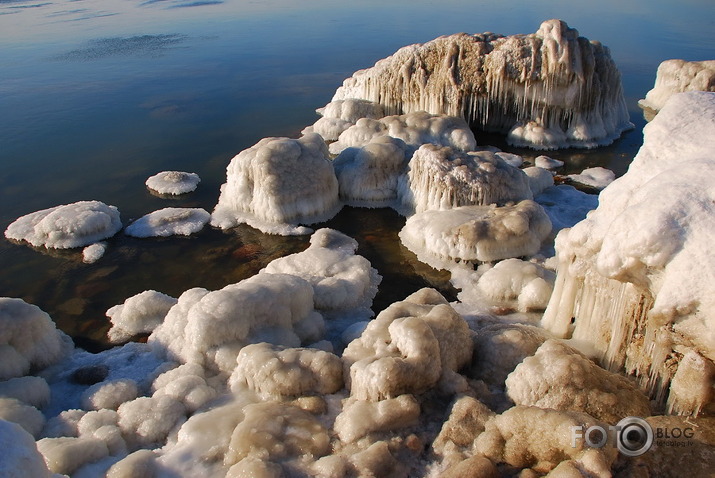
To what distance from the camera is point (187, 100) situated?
63.2 ft

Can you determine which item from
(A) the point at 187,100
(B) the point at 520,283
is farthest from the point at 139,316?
(A) the point at 187,100

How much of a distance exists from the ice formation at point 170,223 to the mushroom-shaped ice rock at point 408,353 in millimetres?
6051

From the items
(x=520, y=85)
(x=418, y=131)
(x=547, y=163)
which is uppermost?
(x=520, y=85)

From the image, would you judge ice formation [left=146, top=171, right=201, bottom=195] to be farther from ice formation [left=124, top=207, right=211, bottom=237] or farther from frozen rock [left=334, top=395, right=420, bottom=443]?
frozen rock [left=334, top=395, right=420, bottom=443]

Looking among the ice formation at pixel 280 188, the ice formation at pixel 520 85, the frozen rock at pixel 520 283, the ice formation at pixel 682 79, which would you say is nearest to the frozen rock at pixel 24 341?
the ice formation at pixel 280 188

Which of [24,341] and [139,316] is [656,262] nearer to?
[139,316]

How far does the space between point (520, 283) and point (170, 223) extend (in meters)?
6.95

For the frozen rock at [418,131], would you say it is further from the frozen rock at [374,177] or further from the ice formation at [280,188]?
the ice formation at [280,188]

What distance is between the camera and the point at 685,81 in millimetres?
17531

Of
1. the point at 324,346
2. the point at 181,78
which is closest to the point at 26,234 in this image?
the point at 324,346

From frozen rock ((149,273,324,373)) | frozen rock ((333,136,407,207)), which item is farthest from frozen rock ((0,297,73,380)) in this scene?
frozen rock ((333,136,407,207))

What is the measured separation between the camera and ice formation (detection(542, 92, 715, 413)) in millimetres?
4461

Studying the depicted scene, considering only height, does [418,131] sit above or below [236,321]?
above

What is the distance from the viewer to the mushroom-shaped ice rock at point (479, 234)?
30.1 feet
